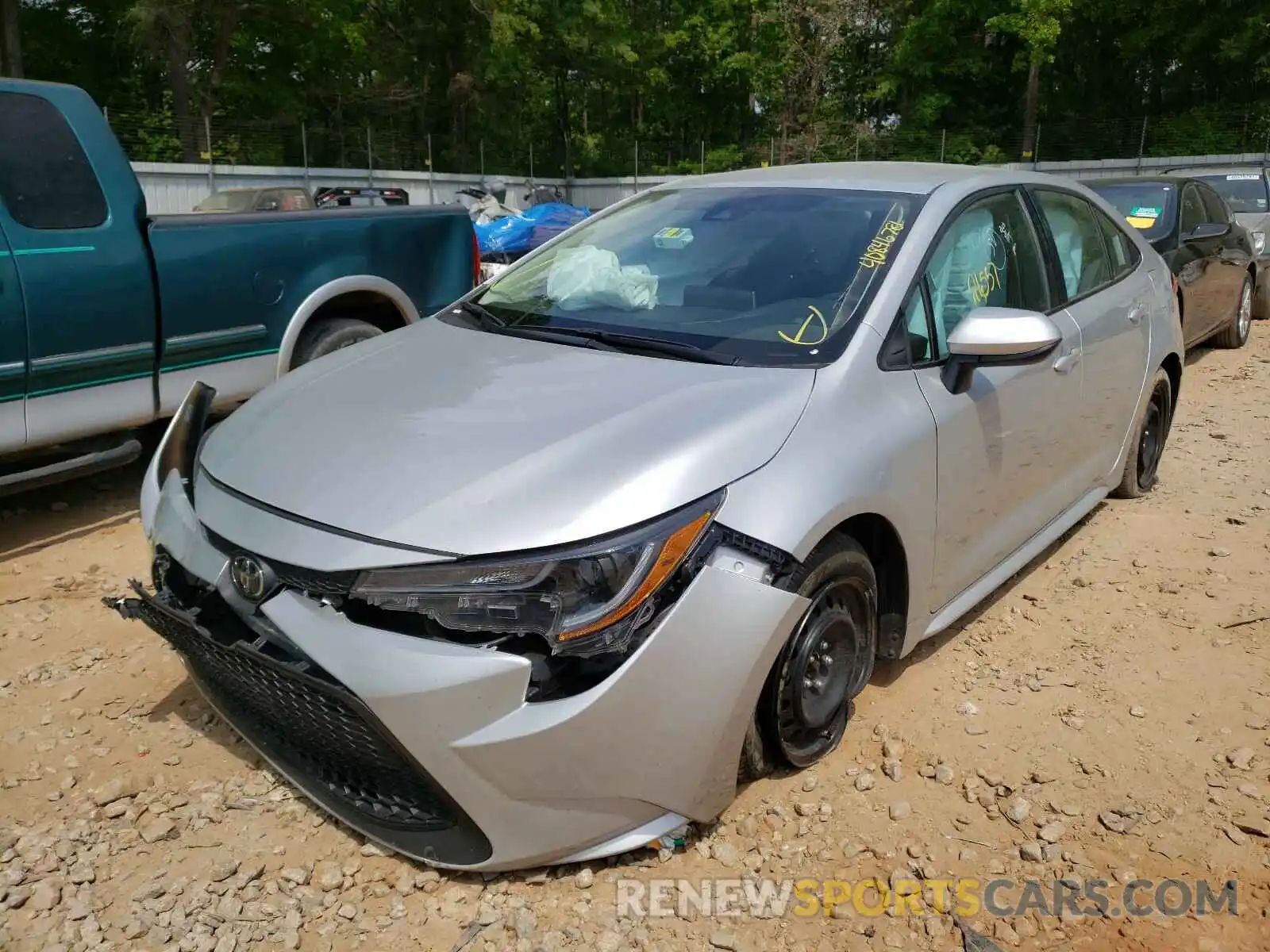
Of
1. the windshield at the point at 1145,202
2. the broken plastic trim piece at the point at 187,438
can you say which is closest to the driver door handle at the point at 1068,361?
the broken plastic trim piece at the point at 187,438

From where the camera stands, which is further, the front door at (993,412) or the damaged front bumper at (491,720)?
the front door at (993,412)

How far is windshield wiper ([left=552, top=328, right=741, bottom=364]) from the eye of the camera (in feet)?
9.22

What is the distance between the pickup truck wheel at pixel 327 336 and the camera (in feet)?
16.9

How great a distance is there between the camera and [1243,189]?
11664mm

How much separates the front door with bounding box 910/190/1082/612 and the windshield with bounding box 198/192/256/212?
14984mm

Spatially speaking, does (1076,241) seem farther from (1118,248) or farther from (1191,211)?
(1191,211)

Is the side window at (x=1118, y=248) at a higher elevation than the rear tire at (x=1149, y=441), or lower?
higher

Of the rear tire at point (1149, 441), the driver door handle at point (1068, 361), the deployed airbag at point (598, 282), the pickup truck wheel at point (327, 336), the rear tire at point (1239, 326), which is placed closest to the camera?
the deployed airbag at point (598, 282)

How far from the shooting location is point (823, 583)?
2545mm

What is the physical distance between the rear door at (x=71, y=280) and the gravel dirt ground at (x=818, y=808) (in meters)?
0.82

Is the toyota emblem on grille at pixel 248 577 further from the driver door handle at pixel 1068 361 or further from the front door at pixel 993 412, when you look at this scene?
the driver door handle at pixel 1068 361

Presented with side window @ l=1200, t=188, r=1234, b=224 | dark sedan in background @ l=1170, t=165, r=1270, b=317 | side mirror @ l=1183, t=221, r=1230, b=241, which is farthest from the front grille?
dark sedan in background @ l=1170, t=165, r=1270, b=317

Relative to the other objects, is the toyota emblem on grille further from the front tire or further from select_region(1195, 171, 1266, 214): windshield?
select_region(1195, 171, 1266, 214): windshield
